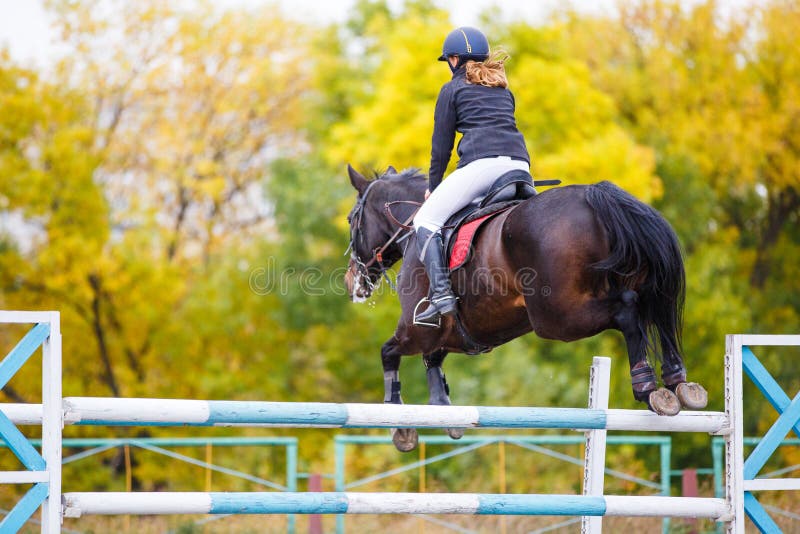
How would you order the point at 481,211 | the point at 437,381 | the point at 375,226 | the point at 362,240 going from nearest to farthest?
the point at 481,211
the point at 437,381
the point at 375,226
the point at 362,240

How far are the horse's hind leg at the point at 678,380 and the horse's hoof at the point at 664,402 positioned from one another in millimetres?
60

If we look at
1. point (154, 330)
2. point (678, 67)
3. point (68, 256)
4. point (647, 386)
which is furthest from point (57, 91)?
point (647, 386)

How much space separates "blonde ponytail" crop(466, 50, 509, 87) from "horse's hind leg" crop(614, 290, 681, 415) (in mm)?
1624

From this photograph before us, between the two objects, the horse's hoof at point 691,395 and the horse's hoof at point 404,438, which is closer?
Result: the horse's hoof at point 691,395

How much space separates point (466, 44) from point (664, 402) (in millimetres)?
2423

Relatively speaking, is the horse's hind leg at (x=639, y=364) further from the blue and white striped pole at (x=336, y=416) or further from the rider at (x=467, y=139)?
the rider at (x=467, y=139)

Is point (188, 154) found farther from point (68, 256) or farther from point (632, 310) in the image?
point (632, 310)

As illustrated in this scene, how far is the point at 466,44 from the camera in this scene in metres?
5.69

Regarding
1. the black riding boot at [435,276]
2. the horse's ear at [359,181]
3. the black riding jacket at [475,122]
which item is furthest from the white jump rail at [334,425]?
the horse's ear at [359,181]

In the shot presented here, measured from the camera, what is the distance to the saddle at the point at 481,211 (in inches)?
214

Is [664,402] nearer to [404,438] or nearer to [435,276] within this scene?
[435,276]

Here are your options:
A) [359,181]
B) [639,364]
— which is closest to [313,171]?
[359,181]

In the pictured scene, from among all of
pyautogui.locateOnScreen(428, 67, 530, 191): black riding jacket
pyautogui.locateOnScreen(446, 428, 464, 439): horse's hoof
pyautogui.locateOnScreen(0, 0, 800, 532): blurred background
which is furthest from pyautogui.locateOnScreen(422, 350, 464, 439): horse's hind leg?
pyautogui.locateOnScreen(0, 0, 800, 532): blurred background

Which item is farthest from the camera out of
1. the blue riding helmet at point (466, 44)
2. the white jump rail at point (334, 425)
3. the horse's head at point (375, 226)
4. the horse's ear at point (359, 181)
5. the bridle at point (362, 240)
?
the horse's ear at point (359, 181)
